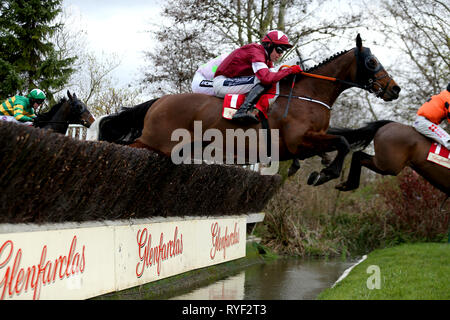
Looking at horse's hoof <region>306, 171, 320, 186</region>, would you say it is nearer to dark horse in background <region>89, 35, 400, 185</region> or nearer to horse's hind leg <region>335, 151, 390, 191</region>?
dark horse in background <region>89, 35, 400, 185</region>

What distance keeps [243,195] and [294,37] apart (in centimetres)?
608

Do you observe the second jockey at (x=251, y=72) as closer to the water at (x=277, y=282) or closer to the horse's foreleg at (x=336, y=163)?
the horse's foreleg at (x=336, y=163)

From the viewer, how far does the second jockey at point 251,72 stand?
623 centimetres

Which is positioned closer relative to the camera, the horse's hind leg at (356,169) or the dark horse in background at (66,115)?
the horse's hind leg at (356,169)

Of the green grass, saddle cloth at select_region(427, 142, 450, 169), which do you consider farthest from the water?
saddle cloth at select_region(427, 142, 450, 169)

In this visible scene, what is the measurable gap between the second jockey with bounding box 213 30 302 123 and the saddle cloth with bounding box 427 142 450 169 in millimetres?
2898

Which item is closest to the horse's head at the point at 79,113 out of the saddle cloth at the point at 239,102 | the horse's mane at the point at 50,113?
the horse's mane at the point at 50,113

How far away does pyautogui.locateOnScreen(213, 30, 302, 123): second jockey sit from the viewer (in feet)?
20.5

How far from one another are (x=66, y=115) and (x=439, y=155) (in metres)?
6.39

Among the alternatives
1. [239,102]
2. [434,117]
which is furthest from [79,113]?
[434,117]

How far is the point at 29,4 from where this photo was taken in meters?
20.0

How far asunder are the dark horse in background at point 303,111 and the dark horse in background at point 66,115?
3.21 metres
